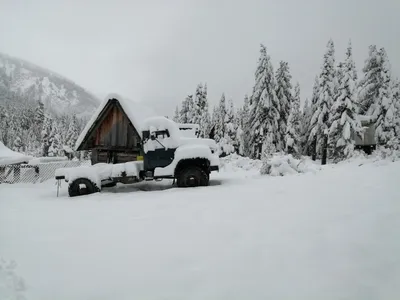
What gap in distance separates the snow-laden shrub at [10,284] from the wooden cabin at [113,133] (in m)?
7.40

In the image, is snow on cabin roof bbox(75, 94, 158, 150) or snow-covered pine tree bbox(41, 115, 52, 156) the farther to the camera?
snow-covered pine tree bbox(41, 115, 52, 156)

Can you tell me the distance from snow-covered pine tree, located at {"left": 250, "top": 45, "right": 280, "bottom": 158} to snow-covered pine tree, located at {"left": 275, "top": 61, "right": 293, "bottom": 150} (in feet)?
3.20

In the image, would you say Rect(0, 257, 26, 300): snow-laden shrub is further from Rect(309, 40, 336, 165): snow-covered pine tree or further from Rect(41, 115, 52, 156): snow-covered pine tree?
Rect(41, 115, 52, 156): snow-covered pine tree

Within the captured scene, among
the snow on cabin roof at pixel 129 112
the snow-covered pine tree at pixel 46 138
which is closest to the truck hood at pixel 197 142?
the snow on cabin roof at pixel 129 112

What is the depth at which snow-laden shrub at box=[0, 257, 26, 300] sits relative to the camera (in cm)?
227

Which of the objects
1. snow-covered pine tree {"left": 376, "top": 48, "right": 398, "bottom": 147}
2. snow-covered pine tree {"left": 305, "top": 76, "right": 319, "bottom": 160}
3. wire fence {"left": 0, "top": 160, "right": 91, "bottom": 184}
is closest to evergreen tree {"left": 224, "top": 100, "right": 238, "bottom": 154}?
snow-covered pine tree {"left": 305, "top": 76, "right": 319, "bottom": 160}

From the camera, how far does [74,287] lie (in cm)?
235

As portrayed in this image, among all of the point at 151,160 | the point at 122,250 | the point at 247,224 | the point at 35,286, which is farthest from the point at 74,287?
the point at 151,160

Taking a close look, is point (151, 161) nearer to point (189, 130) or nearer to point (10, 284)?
point (189, 130)

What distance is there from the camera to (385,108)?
22.3 metres

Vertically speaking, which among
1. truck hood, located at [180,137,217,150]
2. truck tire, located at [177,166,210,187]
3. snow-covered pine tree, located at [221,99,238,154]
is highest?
snow-covered pine tree, located at [221,99,238,154]

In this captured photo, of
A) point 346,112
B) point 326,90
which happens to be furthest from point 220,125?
point 346,112

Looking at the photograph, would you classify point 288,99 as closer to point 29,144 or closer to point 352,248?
point 352,248

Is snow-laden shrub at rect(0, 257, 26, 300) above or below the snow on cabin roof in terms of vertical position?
→ below
